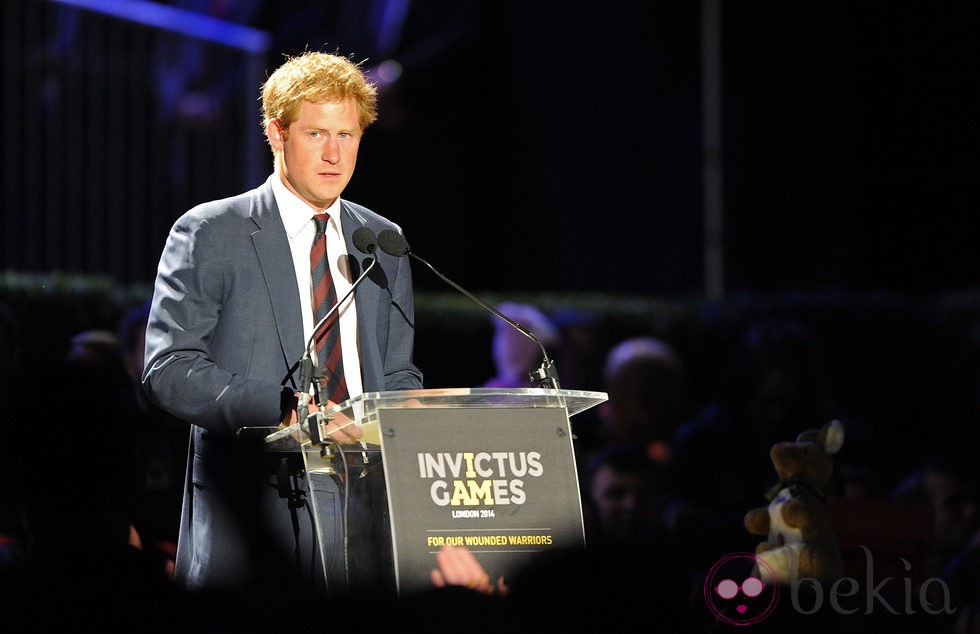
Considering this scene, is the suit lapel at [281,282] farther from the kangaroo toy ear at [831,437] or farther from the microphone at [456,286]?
the kangaroo toy ear at [831,437]

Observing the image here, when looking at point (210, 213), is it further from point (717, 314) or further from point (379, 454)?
point (717, 314)

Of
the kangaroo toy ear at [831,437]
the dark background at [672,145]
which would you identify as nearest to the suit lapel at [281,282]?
Answer: the kangaroo toy ear at [831,437]

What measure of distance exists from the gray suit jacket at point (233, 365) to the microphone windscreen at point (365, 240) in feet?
0.52

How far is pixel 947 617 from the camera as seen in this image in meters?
3.69

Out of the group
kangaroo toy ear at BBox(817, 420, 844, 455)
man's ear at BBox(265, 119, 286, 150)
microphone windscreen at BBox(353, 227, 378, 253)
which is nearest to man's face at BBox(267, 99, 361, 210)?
man's ear at BBox(265, 119, 286, 150)

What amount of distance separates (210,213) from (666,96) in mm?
8614

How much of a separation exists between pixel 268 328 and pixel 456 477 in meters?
0.66

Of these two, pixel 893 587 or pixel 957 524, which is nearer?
pixel 893 587

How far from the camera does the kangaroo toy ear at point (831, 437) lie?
12.0 feet

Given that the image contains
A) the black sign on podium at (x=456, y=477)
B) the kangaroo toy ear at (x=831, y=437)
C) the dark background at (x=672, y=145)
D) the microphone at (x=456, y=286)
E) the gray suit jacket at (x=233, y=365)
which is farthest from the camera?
the dark background at (x=672, y=145)

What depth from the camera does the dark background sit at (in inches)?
430

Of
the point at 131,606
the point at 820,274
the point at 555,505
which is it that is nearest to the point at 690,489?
the point at 555,505

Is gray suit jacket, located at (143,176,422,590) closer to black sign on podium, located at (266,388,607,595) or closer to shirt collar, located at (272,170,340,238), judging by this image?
shirt collar, located at (272,170,340,238)

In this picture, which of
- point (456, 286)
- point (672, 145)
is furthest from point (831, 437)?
point (672, 145)
